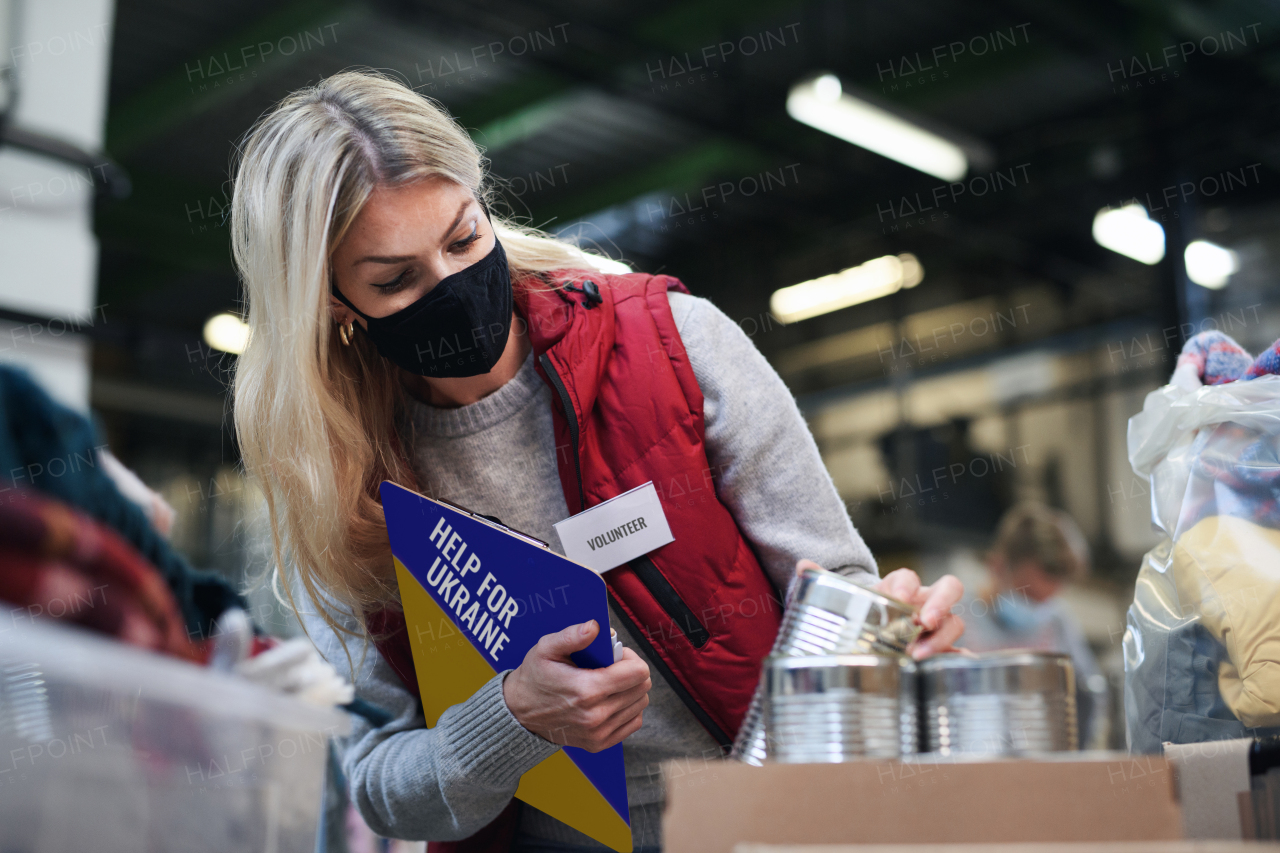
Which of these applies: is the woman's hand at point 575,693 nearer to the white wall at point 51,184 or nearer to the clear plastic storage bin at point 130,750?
the clear plastic storage bin at point 130,750

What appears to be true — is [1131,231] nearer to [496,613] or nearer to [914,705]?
[496,613]

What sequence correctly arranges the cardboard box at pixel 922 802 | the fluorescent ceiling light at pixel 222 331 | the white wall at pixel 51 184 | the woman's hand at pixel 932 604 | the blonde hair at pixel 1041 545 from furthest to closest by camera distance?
the fluorescent ceiling light at pixel 222 331 < the blonde hair at pixel 1041 545 < the white wall at pixel 51 184 < the woman's hand at pixel 932 604 < the cardboard box at pixel 922 802

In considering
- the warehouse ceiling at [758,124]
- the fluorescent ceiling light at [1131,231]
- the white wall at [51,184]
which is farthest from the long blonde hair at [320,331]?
the fluorescent ceiling light at [1131,231]

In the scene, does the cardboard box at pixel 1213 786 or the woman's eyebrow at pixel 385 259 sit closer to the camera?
the cardboard box at pixel 1213 786

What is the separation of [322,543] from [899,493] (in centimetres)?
783

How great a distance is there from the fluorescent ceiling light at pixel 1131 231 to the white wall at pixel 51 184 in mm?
5977

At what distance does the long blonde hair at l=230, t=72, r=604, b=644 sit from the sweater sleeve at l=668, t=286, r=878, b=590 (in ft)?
1.37

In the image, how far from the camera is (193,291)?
9047 mm

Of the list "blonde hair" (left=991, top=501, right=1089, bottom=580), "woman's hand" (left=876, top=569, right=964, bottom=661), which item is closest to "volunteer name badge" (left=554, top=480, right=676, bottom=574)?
"woman's hand" (left=876, top=569, right=964, bottom=661)

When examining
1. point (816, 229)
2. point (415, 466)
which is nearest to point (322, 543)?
point (415, 466)

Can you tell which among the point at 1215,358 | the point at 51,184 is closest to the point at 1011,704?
the point at 1215,358

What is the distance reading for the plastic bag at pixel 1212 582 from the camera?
108cm

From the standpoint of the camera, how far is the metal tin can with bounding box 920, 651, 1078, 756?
681mm

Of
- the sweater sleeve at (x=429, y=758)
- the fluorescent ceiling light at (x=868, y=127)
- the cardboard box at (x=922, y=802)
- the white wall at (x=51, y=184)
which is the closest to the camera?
the cardboard box at (x=922, y=802)
